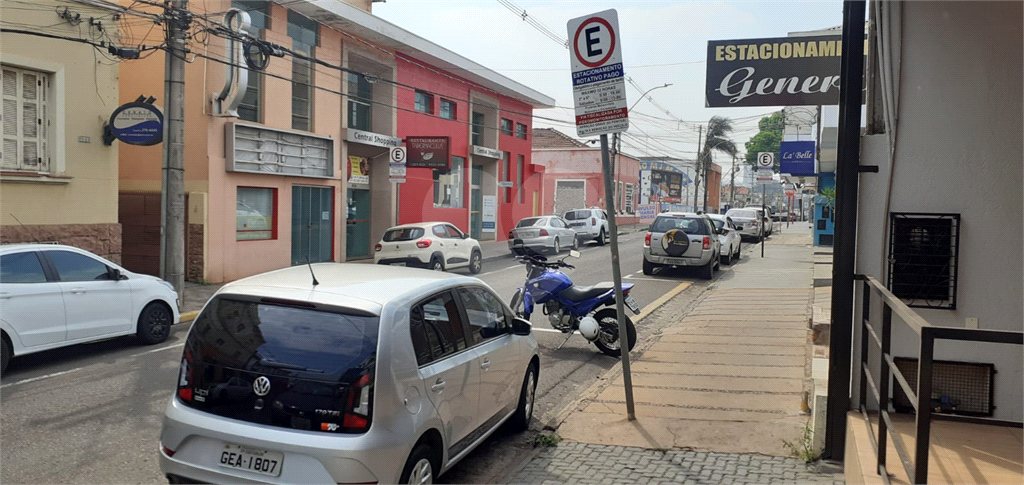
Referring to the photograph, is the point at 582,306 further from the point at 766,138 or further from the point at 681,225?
the point at 766,138

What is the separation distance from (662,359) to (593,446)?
352 centimetres

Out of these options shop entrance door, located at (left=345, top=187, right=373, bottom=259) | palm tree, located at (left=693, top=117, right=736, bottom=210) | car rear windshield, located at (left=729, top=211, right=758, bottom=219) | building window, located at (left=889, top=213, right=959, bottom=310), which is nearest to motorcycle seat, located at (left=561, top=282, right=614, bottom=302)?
building window, located at (left=889, top=213, right=959, bottom=310)

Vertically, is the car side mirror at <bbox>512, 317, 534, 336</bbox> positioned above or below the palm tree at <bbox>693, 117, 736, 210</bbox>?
below

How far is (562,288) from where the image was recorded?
33.0 ft

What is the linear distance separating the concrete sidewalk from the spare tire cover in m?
6.65

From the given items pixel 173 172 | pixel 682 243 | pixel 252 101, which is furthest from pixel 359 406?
pixel 252 101

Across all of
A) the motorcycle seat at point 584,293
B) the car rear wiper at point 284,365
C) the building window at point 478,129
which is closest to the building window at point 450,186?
the building window at point 478,129

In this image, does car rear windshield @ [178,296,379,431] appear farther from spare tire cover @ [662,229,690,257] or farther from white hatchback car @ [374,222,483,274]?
spare tire cover @ [662,229,690,257]

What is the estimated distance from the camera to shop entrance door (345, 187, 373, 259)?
24219mm

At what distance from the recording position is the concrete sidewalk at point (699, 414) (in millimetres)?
5473

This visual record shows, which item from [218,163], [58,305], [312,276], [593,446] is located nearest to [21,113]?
[218,163]

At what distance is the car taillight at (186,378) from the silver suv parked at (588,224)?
26.7m

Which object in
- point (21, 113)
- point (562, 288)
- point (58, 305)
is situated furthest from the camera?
point (21, 113)

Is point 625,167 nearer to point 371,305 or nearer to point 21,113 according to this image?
point 21,113
